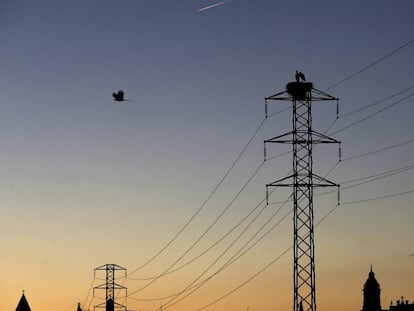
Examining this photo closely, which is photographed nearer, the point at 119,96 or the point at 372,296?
the point at 119,96

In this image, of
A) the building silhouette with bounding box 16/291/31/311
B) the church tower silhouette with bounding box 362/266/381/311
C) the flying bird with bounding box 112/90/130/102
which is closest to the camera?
the flying bird with bounding box 112/90/130/102

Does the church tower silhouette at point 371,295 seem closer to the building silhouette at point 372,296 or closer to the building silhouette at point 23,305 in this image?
the building silhouette at point 372,296

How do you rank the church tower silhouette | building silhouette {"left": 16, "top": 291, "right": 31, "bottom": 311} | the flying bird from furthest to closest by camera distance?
the church tower silhouette, building silhouette {"left": 16, "top": 291, "right": 31, "bottom": 311}, the flying bird

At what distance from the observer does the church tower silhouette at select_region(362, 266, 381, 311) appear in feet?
624

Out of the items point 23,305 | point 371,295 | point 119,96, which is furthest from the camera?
point 371,295

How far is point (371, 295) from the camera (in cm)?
19250

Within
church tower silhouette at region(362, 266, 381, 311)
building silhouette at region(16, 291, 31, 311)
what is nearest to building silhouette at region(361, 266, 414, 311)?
church tower silhouette at region(362, 266, 381, 311)

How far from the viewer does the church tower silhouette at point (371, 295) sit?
624 feet

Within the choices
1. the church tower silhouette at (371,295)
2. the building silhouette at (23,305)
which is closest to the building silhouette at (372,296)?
the church tower silhouette at (371,295)

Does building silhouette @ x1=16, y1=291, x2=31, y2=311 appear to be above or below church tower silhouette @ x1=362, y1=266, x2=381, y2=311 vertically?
below

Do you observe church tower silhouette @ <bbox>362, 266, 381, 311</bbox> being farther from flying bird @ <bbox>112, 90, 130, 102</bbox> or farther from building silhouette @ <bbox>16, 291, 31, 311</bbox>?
flying bird @ <bbox>112, 90, 130, 102</bbox>

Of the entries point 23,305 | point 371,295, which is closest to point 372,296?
point 371,295

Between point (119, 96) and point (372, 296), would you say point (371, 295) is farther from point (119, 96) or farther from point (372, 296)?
point (119, 96)

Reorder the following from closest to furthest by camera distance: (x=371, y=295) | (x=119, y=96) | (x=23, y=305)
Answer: (x=119, y=96) < (x=23, y=305) < (x=371, y=295)
